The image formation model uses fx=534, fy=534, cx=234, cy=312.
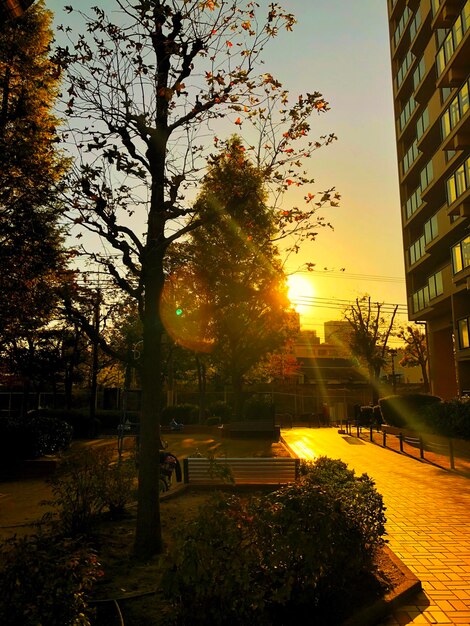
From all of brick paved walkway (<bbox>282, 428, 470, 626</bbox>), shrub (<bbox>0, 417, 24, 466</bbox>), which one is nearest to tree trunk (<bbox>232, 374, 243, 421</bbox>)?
brick paved walkway (<bbox>282, 428, 470, 626</bbox>)

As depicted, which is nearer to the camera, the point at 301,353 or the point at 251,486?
the point at 251,486

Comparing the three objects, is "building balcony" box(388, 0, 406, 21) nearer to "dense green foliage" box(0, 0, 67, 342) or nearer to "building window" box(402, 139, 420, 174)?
"building window" box(402, 139, 420, 174)

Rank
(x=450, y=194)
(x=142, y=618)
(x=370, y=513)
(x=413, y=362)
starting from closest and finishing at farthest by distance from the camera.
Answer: (x=142, y=618)
(x=370, y=513)
(x=450, y=194)
(x=413, y=362)

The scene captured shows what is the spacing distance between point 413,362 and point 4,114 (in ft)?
187

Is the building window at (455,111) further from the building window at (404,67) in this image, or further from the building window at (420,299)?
the building window at (404,67)

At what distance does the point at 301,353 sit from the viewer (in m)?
95.7

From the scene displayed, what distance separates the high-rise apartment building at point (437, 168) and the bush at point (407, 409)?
2272 mm

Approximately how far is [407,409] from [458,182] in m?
10.6

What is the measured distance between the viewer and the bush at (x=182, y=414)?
34781 millimetres

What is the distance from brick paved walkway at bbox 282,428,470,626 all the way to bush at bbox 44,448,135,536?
384 cm

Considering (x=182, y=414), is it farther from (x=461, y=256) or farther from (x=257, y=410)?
(x=461, y=256)

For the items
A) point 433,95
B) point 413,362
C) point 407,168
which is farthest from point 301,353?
point 433,95

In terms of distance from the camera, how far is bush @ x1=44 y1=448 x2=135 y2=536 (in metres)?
6.72

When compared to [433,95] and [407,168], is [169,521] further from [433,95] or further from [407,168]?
[407,168]
